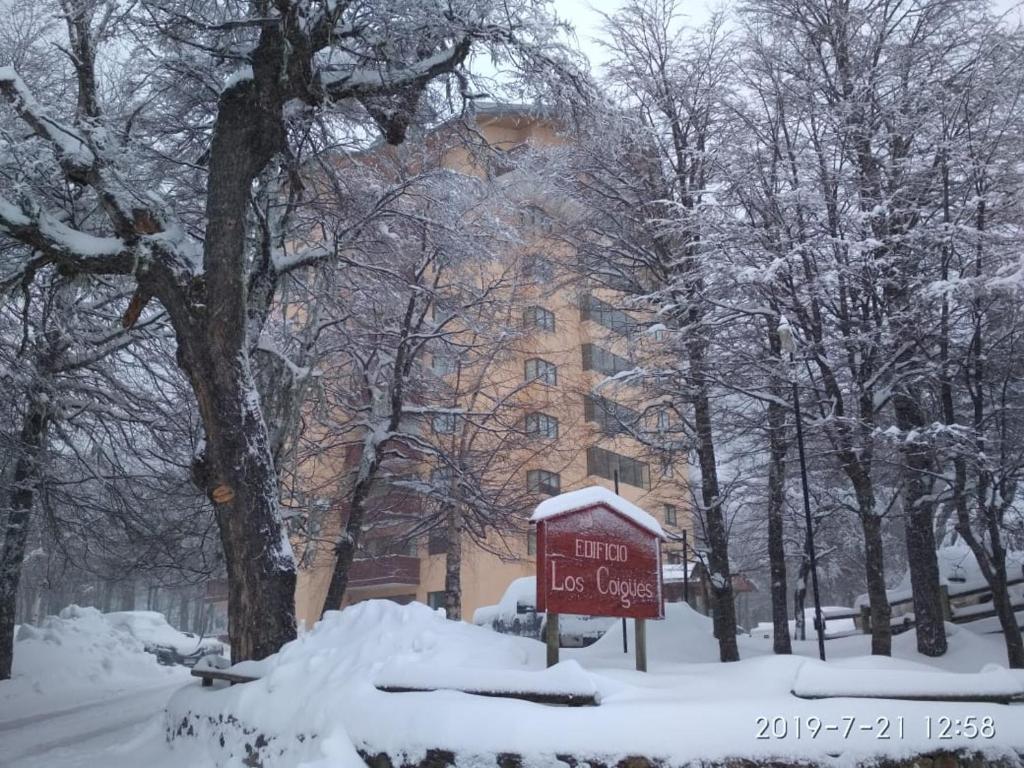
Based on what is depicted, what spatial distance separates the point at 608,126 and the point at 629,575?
6197mm

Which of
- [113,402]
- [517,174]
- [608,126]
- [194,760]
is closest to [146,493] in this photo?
[113,402]

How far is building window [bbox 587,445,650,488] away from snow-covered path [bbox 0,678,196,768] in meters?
17.8

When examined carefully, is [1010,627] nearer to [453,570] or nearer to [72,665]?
[453,570]

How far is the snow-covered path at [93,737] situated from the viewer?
29.7 feet

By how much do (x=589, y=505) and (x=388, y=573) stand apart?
25.0 metres

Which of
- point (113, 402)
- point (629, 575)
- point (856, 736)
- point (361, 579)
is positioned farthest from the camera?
point (361, 579)

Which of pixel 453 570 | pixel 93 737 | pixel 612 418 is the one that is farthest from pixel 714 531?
pixel 93 737

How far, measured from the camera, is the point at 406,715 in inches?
231

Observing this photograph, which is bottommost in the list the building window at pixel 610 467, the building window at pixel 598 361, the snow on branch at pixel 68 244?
the building window at pixel 610 467

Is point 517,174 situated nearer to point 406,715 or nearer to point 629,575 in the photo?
point 629,575

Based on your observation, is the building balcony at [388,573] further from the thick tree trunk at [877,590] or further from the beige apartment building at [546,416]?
the thick tree trunk at [877,590]

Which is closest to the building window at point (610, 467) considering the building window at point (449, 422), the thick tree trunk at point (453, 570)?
the building window at point (449, 422)

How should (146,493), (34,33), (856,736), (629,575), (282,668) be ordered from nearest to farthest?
(856,736) → (282,668) → (629,575) → (34,33) → (146,493)

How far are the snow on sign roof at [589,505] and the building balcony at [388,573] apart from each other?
23.6 m
